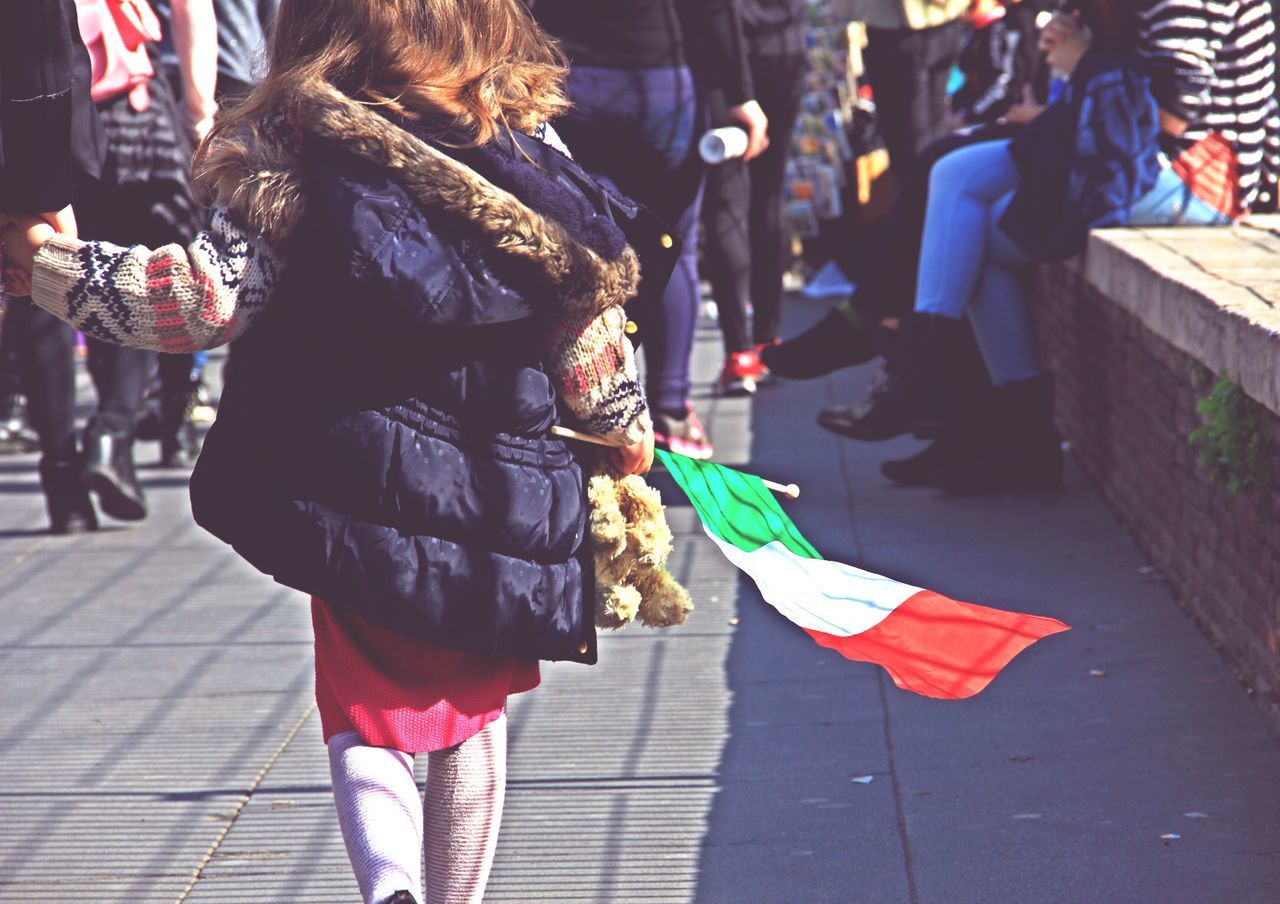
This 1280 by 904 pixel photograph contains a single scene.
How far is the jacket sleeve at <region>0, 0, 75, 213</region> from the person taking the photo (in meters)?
2.52

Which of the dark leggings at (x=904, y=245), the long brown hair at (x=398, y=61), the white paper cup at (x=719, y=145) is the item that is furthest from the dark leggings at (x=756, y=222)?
the long brown hair at (x=398, y=61)

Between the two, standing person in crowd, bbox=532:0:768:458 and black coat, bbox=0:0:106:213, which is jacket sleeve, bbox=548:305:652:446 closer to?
black coat, bbox=0:0:106:213

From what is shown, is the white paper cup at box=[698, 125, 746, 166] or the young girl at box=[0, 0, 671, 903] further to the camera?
the white paper cup at box=[698, 125, 746, 166]

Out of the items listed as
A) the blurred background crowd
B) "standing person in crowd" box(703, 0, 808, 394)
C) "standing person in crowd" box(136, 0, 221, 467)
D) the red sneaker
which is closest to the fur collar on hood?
"standing person in crowd" box(136, 0, 221, 467)

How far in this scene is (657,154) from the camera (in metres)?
6.11

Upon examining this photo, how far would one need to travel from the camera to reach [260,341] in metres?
2.43

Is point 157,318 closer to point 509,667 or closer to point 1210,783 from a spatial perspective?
point 509,667

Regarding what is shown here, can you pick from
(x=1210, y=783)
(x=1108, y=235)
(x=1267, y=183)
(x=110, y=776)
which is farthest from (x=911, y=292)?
(x=110, y=776)

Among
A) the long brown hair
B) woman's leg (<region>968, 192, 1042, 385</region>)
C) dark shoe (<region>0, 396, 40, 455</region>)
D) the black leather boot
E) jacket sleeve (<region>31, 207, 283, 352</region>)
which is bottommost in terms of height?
dark shoe (<region>0, 396, 40, 455</region>)

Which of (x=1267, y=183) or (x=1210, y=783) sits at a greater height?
(x=1267, y=183)

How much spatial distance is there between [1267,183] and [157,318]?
453cm

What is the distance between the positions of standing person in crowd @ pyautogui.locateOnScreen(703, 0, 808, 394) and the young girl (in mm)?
4773

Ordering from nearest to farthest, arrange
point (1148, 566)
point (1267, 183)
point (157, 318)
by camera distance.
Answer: point (157, 318) < point (1148, 566) < point (1267, 183)

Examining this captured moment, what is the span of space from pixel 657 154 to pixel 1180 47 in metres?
1.75
